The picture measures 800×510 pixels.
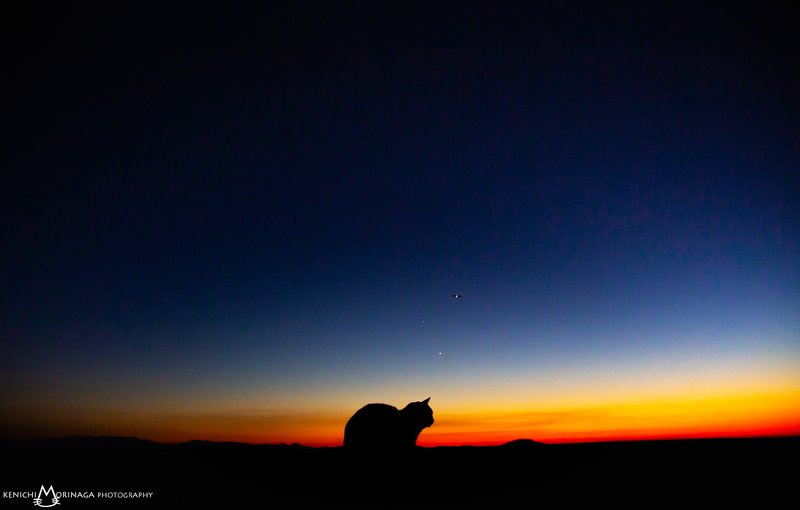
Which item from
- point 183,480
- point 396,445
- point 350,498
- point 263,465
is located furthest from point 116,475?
point 396,445

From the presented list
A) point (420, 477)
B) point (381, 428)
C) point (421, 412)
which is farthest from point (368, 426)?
point (420, 477)

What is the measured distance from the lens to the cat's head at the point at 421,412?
16948mm

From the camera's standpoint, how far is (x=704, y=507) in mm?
7938

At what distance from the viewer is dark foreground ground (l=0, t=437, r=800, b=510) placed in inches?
339

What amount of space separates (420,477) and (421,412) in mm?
7076

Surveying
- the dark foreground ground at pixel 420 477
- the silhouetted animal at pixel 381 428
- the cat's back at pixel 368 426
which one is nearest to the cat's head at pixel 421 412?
the silhouetted animal at pixel 381 428

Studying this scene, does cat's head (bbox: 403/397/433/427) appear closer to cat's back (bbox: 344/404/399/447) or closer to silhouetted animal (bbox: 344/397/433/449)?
silhouetted animal (bbox: 344/397/433/449)

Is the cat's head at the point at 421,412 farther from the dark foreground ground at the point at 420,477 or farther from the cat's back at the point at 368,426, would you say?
the dark foreground ground at the point at 420,477

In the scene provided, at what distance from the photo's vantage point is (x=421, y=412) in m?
17.4

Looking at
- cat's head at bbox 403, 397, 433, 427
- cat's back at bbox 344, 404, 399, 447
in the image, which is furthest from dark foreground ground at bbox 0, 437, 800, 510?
cat's head at bbox 403, 397, 433, 427

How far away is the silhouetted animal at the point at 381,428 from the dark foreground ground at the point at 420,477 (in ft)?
5.93

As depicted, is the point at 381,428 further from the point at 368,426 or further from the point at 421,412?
the point at 421,412

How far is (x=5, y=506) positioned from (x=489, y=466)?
965 centimetres

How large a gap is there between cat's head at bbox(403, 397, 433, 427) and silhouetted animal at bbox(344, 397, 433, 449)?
0.05m
